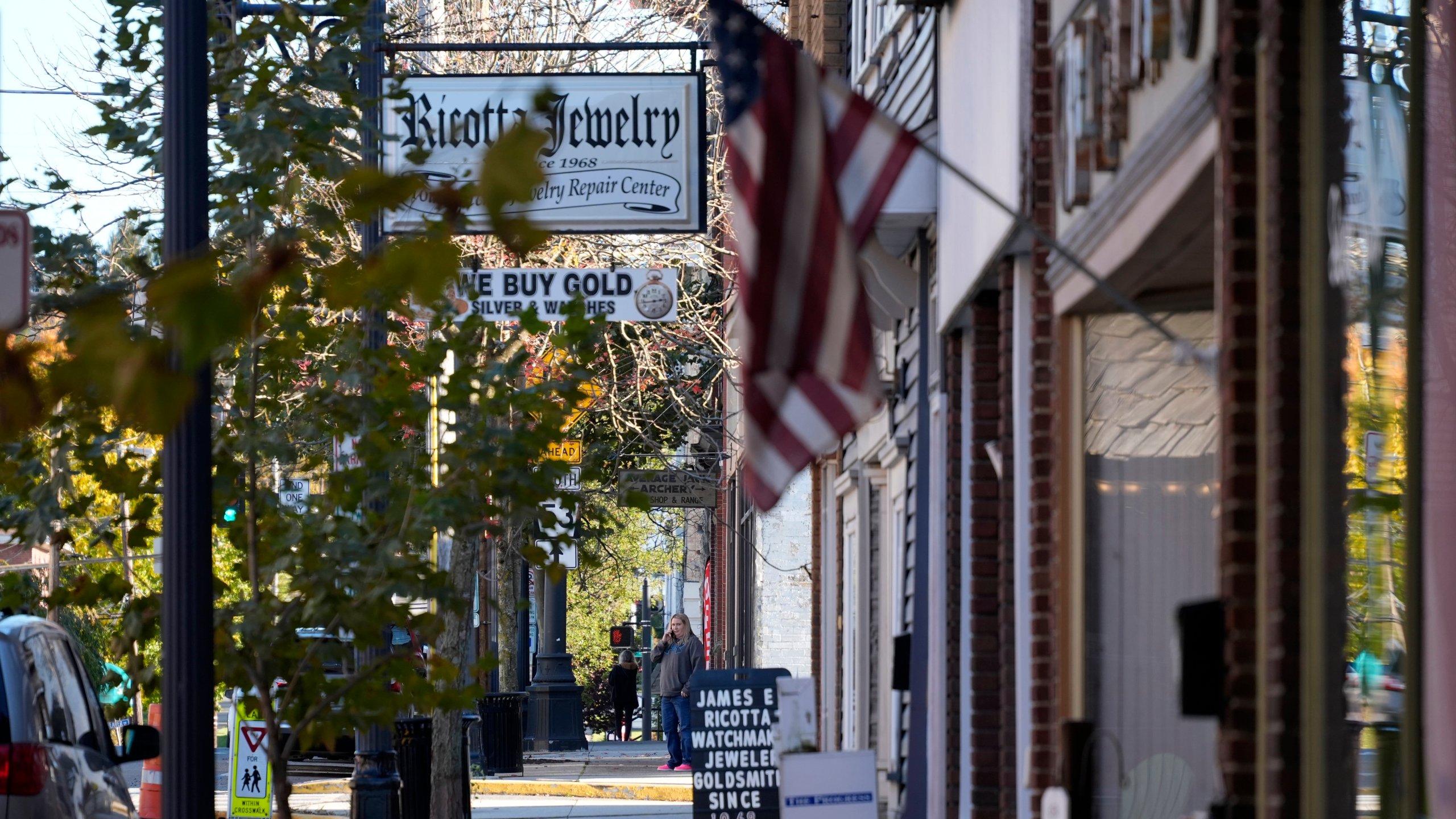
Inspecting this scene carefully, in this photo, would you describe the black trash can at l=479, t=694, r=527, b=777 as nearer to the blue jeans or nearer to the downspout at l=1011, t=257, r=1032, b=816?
the blue jeans

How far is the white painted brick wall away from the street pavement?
1.85 m

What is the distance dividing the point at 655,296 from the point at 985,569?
390cm

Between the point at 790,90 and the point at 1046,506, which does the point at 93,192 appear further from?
the point at 790,90

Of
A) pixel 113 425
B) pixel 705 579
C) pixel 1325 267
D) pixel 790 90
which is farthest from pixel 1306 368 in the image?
pixel 705 579

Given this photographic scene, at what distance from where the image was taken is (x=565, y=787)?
1928cm

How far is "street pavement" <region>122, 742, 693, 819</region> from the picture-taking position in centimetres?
1747

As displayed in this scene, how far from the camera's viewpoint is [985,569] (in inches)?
348

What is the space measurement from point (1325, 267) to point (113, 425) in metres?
4.70

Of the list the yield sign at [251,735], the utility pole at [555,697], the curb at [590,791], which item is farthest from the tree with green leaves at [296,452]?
the utility pole at [555,697]

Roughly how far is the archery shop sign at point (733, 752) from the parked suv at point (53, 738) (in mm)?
4297

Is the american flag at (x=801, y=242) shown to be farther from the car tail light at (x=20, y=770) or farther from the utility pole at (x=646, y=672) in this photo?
the utility pole at (x=646, y=672)

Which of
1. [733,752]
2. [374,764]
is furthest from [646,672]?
[733,752]

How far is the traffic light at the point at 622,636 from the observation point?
33.6 meters

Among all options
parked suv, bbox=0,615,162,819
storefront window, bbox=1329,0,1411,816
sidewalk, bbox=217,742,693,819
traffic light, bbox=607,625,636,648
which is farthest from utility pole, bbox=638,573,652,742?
storefront window, bbox=1329,0,1411,816
